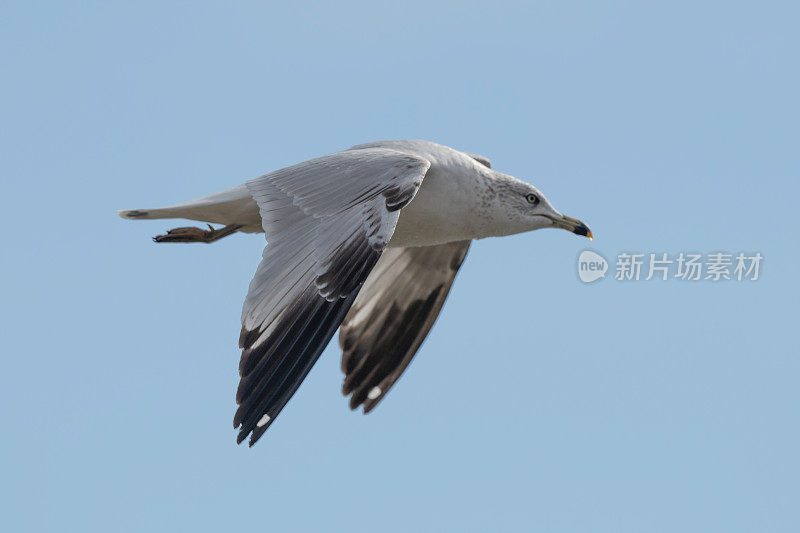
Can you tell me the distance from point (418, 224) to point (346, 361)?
1673mm

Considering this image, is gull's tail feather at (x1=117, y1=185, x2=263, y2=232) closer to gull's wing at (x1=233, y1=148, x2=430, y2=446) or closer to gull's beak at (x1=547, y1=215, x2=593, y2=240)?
gull's wing at (x1=233, y1=148, x2=430, y2=446)

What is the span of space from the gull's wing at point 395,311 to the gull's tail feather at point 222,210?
5.31ft

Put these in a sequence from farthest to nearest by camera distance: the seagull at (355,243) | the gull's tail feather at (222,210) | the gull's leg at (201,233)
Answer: the gull's leg at (201,233), the gull's tail feather at (222,210), the seagull at (355,243)

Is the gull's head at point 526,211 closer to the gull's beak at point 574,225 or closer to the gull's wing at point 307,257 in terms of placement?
the gull's beak at point 574,225

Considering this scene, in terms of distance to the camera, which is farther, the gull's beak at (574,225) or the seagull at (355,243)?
the gull's beak at (574,225)

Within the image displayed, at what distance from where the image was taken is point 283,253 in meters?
7.34

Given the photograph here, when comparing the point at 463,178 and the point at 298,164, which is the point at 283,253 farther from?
the point at 463,178

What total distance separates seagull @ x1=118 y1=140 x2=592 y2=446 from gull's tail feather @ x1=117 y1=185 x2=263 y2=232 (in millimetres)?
10

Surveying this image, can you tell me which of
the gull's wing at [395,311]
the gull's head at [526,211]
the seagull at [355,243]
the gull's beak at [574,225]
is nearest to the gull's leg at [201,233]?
the seagull at [355,243]

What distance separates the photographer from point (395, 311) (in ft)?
34.0

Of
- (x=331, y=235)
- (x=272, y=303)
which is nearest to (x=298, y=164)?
(x=331, y=235)

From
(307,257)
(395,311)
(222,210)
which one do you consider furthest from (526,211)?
(307,257)

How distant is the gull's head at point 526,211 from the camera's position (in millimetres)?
9250

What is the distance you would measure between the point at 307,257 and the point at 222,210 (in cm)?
165
